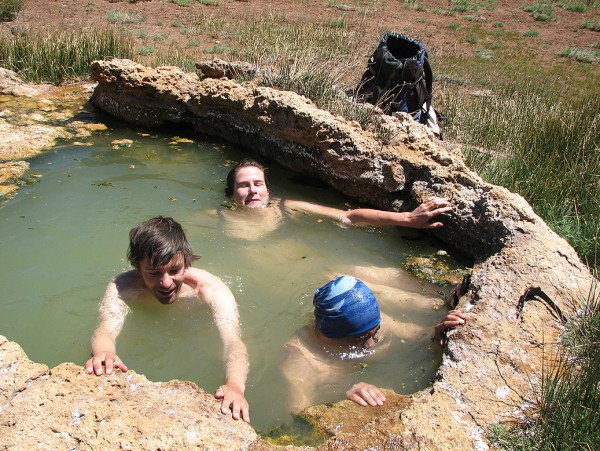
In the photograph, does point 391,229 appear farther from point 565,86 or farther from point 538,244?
point 565,86

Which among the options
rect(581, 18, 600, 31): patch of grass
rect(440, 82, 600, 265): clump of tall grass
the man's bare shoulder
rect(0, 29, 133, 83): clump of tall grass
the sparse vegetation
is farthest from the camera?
rect(581, 18, 600, 31): patch of grass

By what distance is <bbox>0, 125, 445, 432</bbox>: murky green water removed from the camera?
339 centimetres

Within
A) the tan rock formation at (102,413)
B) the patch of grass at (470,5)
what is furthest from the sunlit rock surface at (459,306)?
the patch of grass at (470,5)

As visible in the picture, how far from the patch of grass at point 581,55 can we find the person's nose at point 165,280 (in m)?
14.6

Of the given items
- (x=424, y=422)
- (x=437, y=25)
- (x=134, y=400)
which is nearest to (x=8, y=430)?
(x=134, y=400)

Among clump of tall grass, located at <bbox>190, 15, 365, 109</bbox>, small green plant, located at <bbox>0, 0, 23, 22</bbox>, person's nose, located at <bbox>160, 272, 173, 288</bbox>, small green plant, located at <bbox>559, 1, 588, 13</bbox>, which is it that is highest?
small green plant, located at <bbox>559, 1, 588, 13</bbox>

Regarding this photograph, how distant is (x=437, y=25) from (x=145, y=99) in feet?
42.7

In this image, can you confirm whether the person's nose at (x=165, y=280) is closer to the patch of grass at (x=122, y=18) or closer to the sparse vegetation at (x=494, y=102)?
the sparse vegetation at (x=494, y=102)

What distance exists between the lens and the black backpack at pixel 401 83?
7031mm

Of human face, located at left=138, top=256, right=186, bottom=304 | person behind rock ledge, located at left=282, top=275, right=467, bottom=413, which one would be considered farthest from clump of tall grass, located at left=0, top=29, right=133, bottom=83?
person behind rock ledge, located at left=282, top=275, right=467, bottom=413

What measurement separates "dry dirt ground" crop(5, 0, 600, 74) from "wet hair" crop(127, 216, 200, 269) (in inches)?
308

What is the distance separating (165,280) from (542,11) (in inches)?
834

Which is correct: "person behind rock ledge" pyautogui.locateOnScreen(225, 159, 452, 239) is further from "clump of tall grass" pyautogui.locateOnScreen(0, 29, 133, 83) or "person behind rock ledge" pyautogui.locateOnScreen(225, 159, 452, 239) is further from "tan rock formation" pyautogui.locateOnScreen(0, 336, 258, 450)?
"clump of tall grass" pyautogui.locateOnScreen(0, 29, 133, 83)

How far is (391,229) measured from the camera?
5004mm
